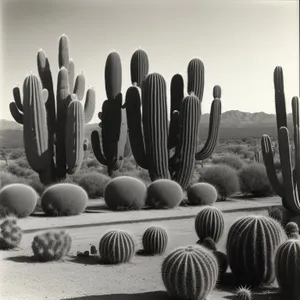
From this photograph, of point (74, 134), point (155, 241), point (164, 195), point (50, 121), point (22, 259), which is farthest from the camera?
point (50, 121)

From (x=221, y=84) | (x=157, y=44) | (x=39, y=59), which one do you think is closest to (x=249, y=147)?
(x=221, y=84)

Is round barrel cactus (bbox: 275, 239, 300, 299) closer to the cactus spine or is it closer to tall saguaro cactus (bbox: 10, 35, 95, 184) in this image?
tall saguaro cactus (bbox: 10, 35, 95, 184)

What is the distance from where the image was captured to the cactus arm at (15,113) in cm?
1841

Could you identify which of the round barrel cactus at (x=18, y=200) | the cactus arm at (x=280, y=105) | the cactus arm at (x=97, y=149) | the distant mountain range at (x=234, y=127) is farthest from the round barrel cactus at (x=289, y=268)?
the cactus arm at (x=97, y=149)

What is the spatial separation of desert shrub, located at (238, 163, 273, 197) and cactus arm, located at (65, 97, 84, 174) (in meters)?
6.53

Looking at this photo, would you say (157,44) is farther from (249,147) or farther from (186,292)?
(249,147)

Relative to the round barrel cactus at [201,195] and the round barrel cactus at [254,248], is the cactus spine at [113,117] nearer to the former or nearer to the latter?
the round barrel cactus at [201,195]

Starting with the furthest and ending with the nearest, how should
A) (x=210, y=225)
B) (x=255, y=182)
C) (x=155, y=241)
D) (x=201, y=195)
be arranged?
(x=255, y=182), (x=201, y=195), (x=210, y=225), (x=155, y=241)

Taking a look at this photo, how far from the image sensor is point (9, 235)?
9.93m

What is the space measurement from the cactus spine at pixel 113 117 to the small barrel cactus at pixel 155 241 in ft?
35.8

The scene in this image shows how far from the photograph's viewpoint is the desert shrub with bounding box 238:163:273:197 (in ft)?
61.9

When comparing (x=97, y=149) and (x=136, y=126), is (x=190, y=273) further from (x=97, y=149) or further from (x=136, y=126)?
(x=97, y=149)

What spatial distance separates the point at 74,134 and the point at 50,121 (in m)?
1.54

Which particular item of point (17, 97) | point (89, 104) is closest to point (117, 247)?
point (17, 97)
